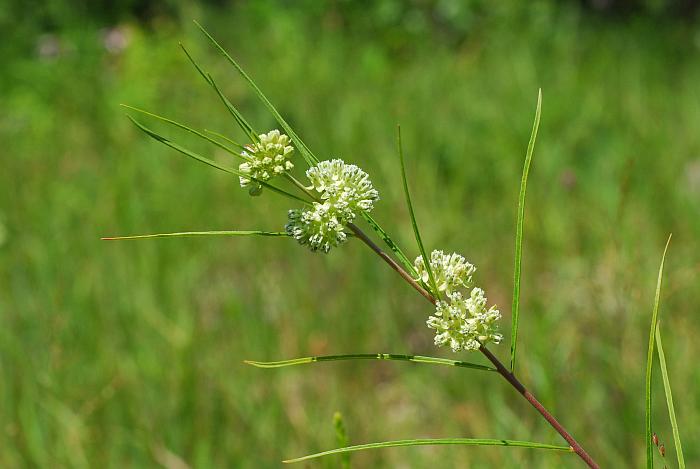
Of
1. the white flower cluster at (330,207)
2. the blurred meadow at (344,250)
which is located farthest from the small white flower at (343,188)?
the blurred meadow at (344,250)

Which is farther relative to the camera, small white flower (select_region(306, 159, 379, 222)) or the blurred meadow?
the blurred meadow

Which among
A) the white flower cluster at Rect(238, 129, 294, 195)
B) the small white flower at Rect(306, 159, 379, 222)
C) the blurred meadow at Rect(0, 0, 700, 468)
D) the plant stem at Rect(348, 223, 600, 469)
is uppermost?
the blurred meadow at Rect(0, 0, 700, 468)

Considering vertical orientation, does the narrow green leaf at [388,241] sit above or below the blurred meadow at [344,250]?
below

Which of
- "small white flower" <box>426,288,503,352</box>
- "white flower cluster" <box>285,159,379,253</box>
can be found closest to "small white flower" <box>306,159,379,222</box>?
"white flower cluster" <box>285,159,379,253</box>

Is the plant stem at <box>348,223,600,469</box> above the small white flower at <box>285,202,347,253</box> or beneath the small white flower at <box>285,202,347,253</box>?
beneath

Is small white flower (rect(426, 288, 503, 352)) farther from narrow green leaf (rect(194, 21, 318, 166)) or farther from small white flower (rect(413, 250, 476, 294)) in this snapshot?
narrow green leaf (rect(194, 21, 318, 166))

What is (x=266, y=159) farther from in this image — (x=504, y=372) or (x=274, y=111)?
(x=504, y=372)

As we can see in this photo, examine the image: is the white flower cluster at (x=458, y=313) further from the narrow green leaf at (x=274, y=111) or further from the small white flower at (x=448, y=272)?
the narrow green leaf at (x=274, y=111)

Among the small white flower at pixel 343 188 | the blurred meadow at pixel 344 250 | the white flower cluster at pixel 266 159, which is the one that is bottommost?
the small white flower at pixel 343 188

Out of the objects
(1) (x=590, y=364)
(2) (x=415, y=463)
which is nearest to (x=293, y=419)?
(2) (x=415, y=463)
